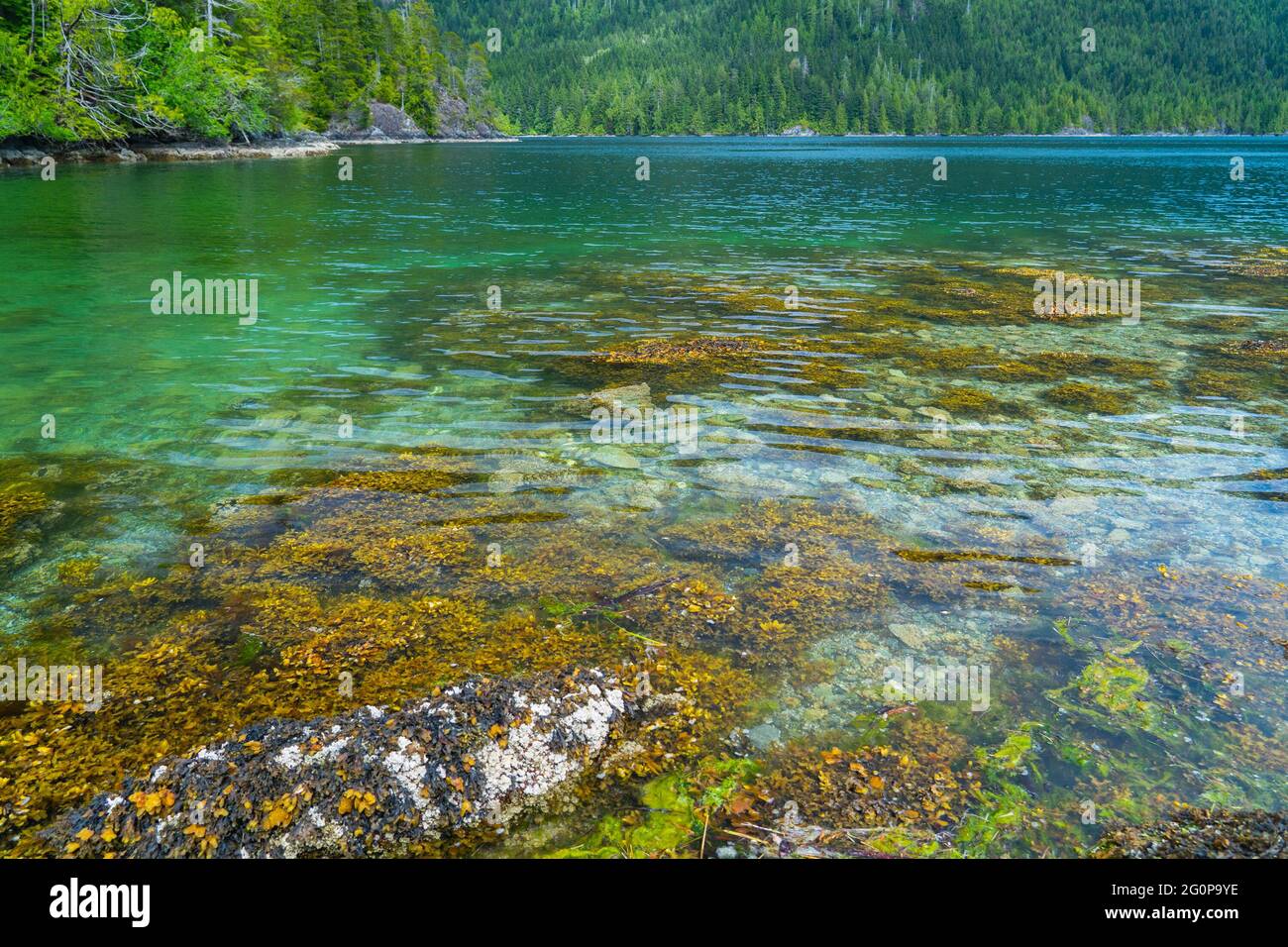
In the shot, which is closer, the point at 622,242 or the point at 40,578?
the point at 40,578

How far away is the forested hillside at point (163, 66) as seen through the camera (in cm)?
6206

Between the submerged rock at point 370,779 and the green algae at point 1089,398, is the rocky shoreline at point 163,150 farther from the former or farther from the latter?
the green algae at point 1089,398

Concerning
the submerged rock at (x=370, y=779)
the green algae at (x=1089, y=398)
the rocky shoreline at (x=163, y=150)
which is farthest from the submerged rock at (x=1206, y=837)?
the rocky shoreline at (x=163, y=150)

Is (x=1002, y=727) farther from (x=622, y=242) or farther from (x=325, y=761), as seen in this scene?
(x=622, y=242)

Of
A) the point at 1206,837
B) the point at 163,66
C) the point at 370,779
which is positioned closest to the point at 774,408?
the point at 1206,837

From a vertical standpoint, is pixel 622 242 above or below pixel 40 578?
above

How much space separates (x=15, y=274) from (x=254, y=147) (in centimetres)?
8212

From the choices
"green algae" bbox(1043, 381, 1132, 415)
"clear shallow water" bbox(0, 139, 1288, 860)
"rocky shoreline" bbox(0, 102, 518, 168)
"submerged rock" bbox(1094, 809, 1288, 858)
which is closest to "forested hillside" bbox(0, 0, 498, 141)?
"rocky shoreline" bbox(0, 102, 518, 168)

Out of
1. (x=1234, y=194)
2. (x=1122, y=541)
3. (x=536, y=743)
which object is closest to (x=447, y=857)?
(x=536, y=743)

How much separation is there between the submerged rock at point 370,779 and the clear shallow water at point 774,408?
163 cm

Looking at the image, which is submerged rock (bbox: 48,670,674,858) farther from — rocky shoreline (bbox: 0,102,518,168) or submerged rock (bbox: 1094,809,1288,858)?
rocky shoreline (bbox: 0,102,518,168)

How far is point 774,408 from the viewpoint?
1330cm

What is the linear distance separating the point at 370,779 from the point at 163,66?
97904 mm

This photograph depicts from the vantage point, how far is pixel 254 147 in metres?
93.2
